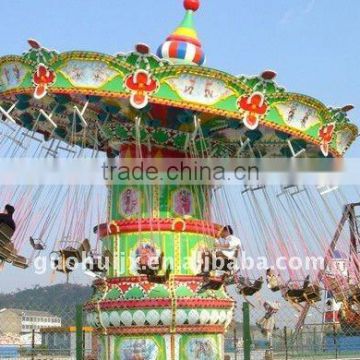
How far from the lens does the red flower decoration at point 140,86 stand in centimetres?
908

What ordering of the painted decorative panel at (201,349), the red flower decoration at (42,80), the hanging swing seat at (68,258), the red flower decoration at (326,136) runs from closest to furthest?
the red flower decoration at (42,80), the hanging swing seat at (68,258), the painted decorative panel at (201,349), the red flower decoration at (326,136)

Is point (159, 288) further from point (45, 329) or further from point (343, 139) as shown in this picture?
point (45, 329)

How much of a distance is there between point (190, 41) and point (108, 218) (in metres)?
3.38

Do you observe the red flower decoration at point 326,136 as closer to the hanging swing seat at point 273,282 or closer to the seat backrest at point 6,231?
the hanging swing seat at point 273,282

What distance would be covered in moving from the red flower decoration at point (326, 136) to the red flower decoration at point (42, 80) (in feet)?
14.2

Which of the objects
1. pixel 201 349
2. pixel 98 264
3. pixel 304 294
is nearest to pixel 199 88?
pixel 98 264

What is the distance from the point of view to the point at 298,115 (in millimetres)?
9969

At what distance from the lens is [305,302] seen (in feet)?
33.1

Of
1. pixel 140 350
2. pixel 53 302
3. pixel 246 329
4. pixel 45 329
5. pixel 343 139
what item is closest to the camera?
pixel 246 329

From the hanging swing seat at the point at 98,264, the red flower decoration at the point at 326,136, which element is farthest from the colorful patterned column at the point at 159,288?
the red flower decoration at the point at 326,136

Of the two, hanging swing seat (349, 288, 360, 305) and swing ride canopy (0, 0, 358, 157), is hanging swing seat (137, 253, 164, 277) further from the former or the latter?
hanging swing seat (349, 288, 360, 305)

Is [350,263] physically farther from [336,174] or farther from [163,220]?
[163,220]

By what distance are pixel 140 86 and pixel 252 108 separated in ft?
5.59

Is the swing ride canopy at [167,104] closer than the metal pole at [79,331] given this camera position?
No
